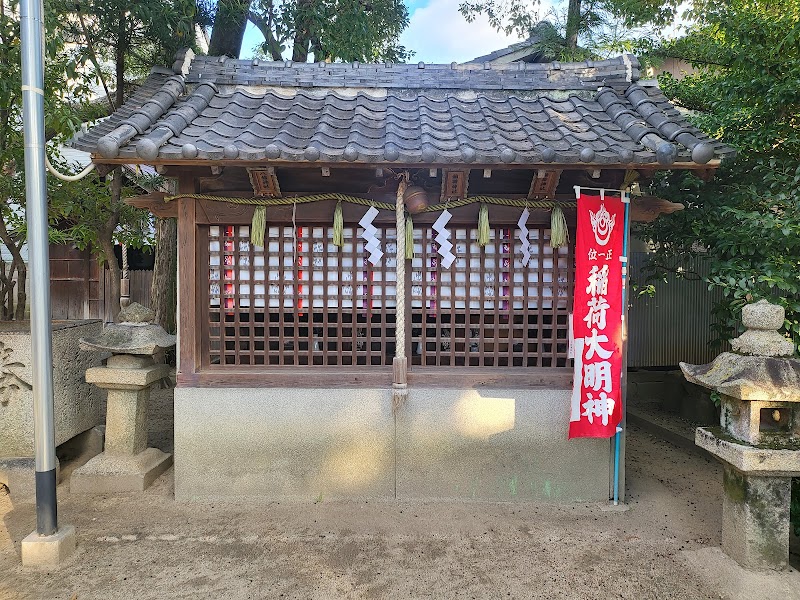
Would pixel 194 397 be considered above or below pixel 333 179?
below

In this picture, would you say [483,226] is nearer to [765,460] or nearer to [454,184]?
[454,184]

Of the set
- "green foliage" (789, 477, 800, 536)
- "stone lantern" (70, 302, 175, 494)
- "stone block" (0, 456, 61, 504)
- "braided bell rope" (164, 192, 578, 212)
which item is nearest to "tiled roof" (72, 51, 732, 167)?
"braided bell rope" (164, 192, 578, 212)

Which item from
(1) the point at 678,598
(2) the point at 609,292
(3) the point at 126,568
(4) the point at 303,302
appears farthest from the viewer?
(4) the point at 303,302

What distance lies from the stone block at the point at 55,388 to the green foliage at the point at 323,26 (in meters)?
7.00

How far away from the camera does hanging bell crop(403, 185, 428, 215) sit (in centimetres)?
518

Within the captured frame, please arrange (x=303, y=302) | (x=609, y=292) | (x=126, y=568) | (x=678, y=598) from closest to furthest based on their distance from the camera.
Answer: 1. (x=678, y=598)
2. (x=126, y=568)
3. (x=609, y=292)
4. (x=303, y=302)

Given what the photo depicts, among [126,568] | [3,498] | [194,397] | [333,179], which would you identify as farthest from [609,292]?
[3,498]

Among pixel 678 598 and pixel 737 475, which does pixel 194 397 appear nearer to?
pixel 678 598

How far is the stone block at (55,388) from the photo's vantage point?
573cm

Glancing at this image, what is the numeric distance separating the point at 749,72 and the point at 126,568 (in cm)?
848

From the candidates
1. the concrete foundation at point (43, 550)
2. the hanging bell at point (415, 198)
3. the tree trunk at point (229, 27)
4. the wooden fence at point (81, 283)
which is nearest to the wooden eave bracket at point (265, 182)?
the hanging bell at point (415, 198)

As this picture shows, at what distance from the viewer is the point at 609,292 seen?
17.5 ft

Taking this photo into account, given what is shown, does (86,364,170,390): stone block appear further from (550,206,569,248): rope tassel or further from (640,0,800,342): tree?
(640,0,800,342): tree

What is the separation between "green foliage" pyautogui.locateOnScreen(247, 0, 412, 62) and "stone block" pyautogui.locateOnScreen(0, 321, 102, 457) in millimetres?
6995
